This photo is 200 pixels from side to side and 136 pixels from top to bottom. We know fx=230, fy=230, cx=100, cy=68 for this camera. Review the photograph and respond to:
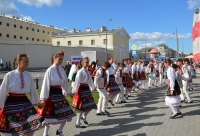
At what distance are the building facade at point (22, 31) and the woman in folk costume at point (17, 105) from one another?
5203 cm

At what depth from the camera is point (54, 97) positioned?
4750 mm

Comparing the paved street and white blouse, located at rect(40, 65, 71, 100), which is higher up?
white blouse, located at rect(40, 65, 71, 100)

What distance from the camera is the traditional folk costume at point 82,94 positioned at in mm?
5801

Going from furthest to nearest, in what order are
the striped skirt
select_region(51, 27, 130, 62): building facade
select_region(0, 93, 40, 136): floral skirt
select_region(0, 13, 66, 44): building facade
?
select_region(51, 27, 130, 62): building facade < select_region(0, 13, 66, 44): building facade < the striped skirt < select_region(0, 93, 40, 136): floral skirt

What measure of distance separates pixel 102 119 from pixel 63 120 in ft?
7.16

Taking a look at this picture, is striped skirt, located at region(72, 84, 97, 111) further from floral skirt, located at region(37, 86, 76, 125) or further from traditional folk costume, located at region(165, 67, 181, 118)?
traditional folk costume, located at region(165, 67, 181, 118)

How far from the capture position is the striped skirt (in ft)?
19.0

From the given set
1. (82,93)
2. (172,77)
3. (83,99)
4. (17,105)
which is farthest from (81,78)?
(172,77)

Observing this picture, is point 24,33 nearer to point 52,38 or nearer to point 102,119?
point 52,38

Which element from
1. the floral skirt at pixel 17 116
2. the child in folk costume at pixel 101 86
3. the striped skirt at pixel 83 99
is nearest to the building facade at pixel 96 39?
the child in folk costume at pixel 101 86

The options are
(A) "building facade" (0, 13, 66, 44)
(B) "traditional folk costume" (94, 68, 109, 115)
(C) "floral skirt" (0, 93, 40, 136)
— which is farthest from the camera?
(A) "building facade" (0, 13, 66, 44)

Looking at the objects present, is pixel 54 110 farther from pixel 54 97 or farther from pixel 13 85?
pixel 13 85

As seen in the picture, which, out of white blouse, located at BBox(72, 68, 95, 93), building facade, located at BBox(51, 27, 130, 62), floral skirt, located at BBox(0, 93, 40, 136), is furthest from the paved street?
building facade, located at BBox(51, 27, 130, 62)

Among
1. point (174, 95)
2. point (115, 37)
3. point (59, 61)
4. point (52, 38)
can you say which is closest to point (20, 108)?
point (59, 61)
